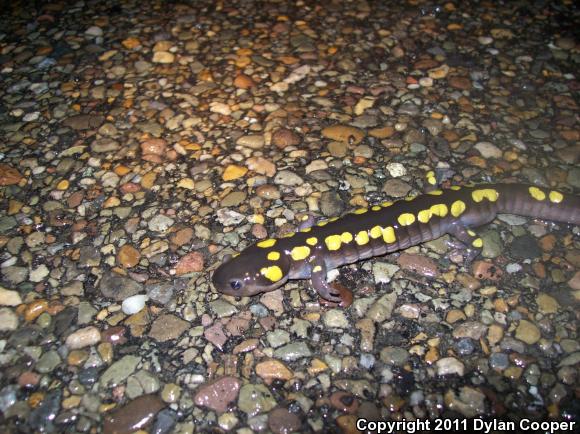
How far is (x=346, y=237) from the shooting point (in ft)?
9.18

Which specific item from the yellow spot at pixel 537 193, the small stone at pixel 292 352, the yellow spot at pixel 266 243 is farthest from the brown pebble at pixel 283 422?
the yellow spot at pixel 537 193

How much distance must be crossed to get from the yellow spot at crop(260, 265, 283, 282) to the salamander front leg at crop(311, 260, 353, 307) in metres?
0.19

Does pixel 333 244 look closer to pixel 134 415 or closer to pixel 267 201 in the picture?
pixel 267 201

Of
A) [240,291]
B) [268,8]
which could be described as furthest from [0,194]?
[268,8]

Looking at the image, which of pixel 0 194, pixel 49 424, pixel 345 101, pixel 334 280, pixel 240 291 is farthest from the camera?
pixel 345 101

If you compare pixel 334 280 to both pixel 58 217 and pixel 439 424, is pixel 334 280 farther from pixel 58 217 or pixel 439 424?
pixel 58 217

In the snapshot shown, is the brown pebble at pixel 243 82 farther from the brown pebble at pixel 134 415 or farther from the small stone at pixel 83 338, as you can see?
the brown pebble at pixel 134 415

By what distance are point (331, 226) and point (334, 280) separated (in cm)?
32

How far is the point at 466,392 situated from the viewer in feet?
7.63

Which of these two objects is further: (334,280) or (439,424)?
(334,280)

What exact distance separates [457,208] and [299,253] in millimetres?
1053

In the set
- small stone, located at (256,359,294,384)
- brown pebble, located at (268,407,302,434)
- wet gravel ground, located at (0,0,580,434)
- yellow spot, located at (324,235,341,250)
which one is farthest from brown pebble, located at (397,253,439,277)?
brown pebble, located at (268,407,302,434)

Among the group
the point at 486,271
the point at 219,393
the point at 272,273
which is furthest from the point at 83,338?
the point at 486,271

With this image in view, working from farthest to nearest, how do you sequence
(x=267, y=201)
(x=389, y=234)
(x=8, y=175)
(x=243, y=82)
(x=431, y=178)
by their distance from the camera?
(x=243, y=82) → (x=8, y=175) → (x=431, y=178) → (x=267, y=201) → (x=389, y=234)
